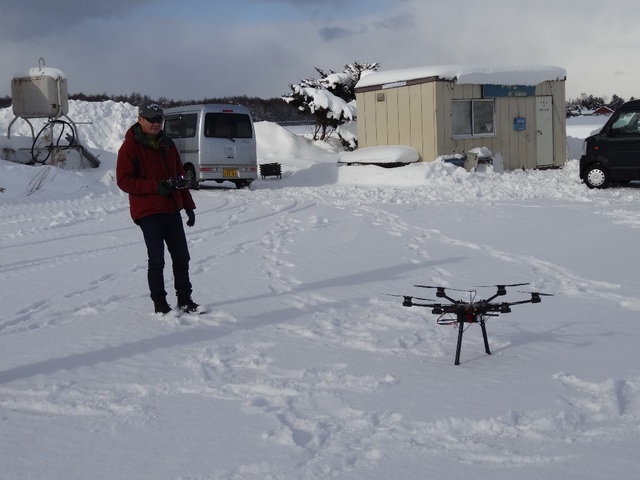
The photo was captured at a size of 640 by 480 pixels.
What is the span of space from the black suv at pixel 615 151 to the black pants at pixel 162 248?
1201 centimetres

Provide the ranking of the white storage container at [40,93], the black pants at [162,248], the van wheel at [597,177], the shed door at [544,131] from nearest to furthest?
the black pants at [162,248]
the van wheel at [597,177]
the white storage container at [40,93]
the shed door at [544,131]

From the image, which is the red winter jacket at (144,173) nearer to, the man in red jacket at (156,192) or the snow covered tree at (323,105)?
the man in red jacket at (156,192)

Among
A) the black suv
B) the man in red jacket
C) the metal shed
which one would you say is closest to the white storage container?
the metal shed

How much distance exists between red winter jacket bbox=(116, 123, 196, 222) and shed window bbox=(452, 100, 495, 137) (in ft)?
52.2

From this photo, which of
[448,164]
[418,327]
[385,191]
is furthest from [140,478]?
[448,164]

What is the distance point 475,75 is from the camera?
21.7m

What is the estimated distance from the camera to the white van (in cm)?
1872

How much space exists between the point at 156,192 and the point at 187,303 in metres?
0.95

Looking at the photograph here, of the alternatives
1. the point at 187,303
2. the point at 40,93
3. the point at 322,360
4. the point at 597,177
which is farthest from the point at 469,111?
the point at 322,360

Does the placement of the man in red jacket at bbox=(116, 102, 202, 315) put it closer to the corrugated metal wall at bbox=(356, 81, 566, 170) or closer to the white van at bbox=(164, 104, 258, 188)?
the white van at bbox=(164, 104, 258, 188)

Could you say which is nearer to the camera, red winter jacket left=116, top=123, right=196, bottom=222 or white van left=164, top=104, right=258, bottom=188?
red winter jacket left=116, top=123, right=196, bottom=222

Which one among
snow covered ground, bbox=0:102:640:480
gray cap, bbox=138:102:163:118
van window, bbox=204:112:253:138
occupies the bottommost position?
snow covered ground, bbox=0:102:640:480

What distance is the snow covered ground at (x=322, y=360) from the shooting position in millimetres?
3836

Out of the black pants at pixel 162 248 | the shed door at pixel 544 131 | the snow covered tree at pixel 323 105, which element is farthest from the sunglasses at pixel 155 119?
the snow covered tree at pixel 323 105
